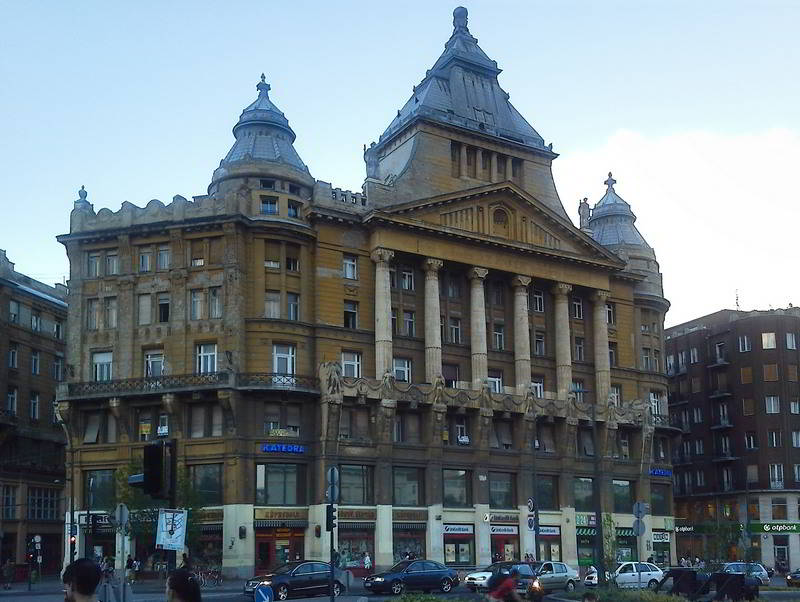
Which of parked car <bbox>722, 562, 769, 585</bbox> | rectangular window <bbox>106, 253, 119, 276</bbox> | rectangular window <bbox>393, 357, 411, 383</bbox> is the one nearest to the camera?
parked car <bbox>722, 562, 769, 585</bbox>

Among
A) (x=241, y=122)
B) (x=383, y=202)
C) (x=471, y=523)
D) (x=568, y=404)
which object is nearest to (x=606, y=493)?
(x=568, y=404)

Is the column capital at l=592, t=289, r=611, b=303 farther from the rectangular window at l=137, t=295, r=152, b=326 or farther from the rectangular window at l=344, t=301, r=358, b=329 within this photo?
the rectangular window at l=137, t=295, r=152, b=326

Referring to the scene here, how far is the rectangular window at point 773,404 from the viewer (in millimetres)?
100950

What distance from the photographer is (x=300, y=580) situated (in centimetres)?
4691

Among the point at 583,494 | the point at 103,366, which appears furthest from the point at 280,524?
the point at 583,494

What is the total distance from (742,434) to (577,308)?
1187 inches

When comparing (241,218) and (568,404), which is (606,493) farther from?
(241,218)

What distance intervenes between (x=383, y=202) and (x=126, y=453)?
23.7 meters

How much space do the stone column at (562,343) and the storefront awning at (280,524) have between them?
74.4 ft

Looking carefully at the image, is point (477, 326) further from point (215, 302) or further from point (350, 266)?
point (215, 302)

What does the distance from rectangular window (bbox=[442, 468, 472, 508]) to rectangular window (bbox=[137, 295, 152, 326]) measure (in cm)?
2204

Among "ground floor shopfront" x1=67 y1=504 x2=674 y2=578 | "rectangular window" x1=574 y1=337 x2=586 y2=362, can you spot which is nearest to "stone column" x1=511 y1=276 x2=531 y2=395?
"rectangular window" x1=574 y1=337 x2=586 y2=362

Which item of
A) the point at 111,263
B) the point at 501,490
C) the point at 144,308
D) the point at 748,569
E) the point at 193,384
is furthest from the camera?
the point at 501,490

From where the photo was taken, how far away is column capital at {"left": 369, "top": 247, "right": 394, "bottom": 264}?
234 feet
